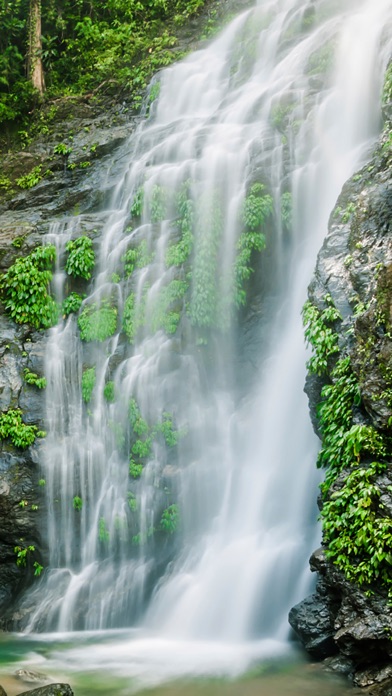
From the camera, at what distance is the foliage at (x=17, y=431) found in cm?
1073

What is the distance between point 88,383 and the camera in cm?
1127

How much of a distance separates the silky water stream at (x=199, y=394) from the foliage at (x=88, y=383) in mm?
38

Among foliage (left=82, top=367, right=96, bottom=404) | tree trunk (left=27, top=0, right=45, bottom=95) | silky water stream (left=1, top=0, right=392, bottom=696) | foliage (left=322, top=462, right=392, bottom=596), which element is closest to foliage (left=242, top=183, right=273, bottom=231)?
silky water stream (left=1, top=0, right=392, bottom=696)

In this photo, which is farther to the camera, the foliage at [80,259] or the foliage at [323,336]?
the foliage at [80,259]

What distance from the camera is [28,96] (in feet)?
57.7

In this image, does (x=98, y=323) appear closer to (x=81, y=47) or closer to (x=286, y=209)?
(x=286, y=209)

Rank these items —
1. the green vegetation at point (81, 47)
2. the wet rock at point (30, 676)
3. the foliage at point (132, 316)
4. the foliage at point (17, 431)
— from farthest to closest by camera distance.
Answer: the green vegetation at point (81, 47) → the foliage at point (132, 316) → the foliage at point (17, 431) → the wet rock at point (30, 676)

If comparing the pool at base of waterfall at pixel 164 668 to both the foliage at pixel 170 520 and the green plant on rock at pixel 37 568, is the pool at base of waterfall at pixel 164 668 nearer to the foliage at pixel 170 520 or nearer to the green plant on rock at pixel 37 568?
the green plant on rock at pixel 37 568

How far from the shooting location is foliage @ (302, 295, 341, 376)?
316 inches

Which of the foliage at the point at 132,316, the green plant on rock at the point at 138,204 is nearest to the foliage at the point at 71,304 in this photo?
the foliage at the point at 132,316

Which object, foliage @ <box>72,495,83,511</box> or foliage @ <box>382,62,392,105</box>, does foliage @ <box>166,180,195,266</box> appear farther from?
foliage @ <box>72,495,83,511</box>

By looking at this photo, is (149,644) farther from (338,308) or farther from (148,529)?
(338,308)

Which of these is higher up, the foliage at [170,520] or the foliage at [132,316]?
the foliage at [132,316]

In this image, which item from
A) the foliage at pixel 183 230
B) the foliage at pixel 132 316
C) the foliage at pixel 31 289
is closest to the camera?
the foliage at pixel 132 316
